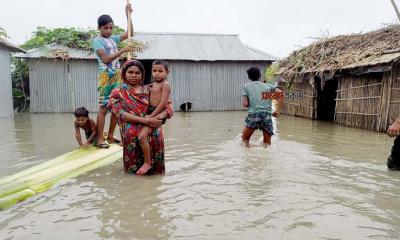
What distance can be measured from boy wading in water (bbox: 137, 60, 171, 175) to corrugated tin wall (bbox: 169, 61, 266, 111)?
46.0ft

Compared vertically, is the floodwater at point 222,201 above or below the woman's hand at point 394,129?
below

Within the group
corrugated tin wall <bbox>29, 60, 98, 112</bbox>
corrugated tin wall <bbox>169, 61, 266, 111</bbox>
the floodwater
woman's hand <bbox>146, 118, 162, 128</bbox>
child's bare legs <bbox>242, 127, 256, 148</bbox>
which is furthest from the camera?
corrugated tin wall <bbox>169, 61, 266, 111</bbox>

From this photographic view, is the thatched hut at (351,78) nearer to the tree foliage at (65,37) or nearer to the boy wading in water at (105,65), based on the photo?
the boy wading in water at (105,65)

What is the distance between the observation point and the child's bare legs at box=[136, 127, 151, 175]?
4.04m

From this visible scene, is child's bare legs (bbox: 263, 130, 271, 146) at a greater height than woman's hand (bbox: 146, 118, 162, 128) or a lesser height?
lesser

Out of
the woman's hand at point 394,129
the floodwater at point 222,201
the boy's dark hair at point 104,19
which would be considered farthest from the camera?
the boy's dark hair at point 104,19

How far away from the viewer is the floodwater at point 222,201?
8.66ft

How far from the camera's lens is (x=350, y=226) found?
273 centimetres

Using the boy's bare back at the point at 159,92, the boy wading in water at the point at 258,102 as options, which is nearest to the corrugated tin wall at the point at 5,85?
the boy wading in water at the point at 258,102

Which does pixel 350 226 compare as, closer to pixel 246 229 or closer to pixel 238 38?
pixel 246 229

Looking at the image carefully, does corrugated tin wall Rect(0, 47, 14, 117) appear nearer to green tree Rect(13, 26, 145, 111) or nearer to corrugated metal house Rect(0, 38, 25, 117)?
corrugated metal house Rect(0, 38, 25, 117)

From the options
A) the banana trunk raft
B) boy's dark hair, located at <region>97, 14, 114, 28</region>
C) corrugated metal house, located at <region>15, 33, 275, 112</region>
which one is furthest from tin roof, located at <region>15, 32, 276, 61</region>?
the banana trunk raft

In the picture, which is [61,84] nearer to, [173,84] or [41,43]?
[41,43]

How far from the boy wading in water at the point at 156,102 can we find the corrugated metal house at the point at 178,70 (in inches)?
532
